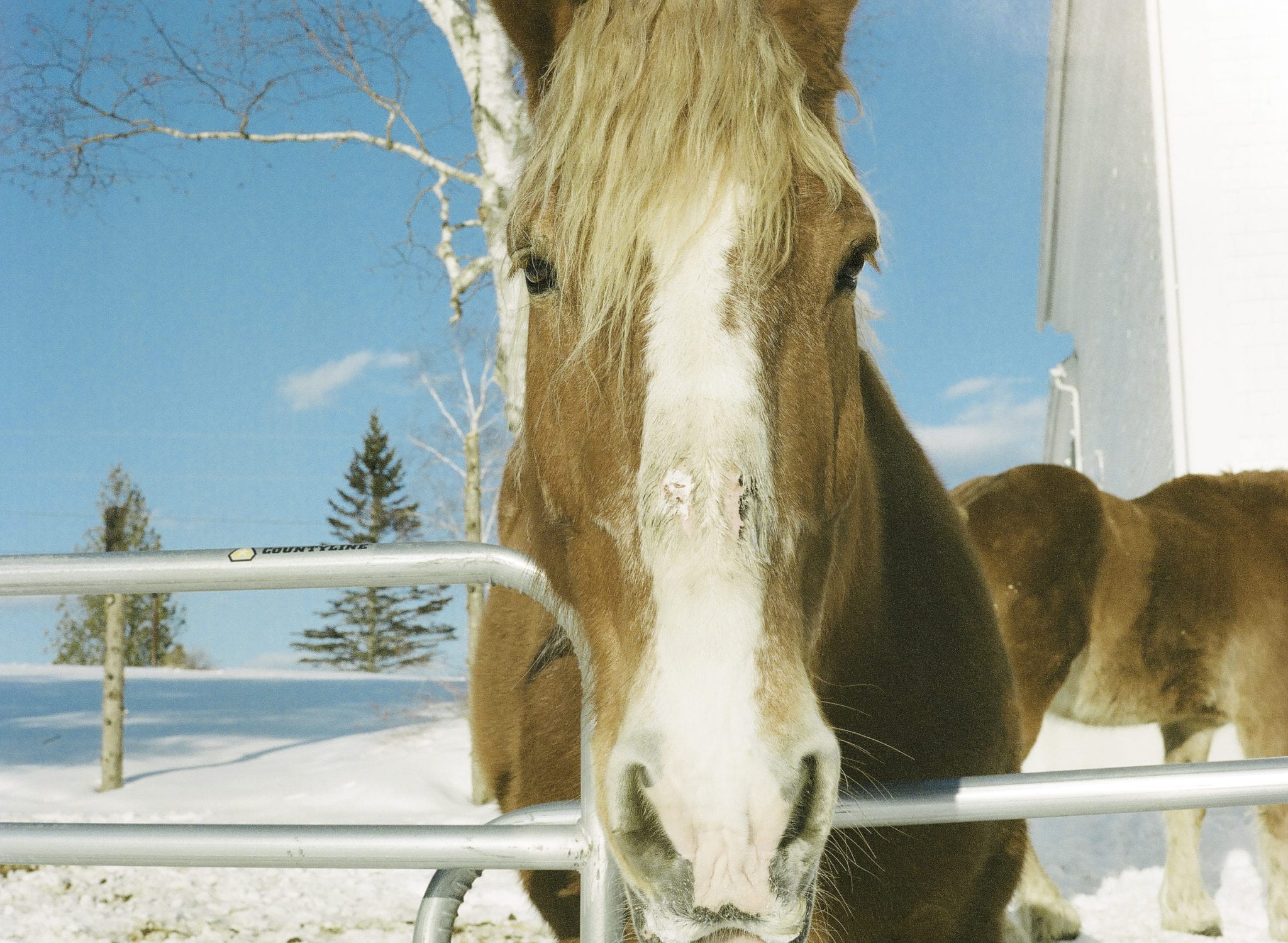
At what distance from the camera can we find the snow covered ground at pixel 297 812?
4.63 metres

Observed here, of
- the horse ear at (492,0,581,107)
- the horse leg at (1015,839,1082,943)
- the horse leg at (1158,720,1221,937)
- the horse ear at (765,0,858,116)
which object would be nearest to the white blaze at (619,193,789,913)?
the horse ear at (765,0,858,116)

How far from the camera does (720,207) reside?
1449 millimetres

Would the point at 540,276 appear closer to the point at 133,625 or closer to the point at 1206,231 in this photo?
the point at 1206,231

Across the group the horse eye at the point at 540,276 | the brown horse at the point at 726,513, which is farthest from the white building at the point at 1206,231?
the horse eye at the point at 540,276

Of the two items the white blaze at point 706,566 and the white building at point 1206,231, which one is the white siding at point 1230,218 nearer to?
the white building at point 1206,231

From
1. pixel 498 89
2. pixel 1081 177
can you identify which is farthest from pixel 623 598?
pixel 1081 177

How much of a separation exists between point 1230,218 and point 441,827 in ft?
29.6

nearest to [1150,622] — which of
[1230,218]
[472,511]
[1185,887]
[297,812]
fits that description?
[1185,887]

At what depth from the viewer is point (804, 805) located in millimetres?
1166

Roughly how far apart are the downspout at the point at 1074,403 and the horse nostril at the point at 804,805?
1473cm

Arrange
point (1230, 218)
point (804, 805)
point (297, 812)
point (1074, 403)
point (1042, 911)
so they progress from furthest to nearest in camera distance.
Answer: point (1074, 403), point (297, 812), point (1230, 218), point (1042, 911), point (804, 805)

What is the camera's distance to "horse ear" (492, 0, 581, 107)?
1810 millimetres

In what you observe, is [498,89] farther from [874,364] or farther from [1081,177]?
[1081,177]

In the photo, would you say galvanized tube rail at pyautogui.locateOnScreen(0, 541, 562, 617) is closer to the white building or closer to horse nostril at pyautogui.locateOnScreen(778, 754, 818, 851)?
horse nostril at pyautogui.locateOnScreen(778, 754, 818, 851)
